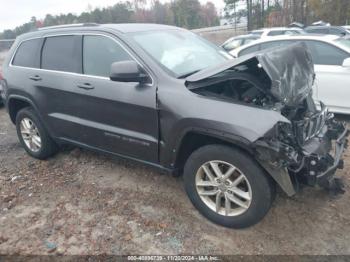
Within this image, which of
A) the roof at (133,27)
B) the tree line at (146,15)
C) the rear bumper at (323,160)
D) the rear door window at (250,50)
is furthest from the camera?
the tree line at (146,15)

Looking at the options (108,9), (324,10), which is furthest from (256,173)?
(108,9)

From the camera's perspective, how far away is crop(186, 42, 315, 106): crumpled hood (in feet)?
9.27

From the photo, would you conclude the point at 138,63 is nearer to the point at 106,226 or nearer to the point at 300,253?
the point at 106,226

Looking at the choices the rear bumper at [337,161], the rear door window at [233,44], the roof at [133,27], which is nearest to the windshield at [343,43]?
the rear bumper at [337,161]

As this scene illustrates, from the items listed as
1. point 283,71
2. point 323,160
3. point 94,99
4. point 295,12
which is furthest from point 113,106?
point 295,12

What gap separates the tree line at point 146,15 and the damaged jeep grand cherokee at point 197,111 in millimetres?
41648

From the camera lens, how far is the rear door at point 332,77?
5.49 meters

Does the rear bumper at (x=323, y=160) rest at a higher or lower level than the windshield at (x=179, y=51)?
lower

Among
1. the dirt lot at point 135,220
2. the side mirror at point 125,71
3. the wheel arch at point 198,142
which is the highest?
the side mirror at point 125,71

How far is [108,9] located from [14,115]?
5337cm

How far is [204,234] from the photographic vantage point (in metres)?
3.12

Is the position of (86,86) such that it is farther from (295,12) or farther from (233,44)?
(295,12)

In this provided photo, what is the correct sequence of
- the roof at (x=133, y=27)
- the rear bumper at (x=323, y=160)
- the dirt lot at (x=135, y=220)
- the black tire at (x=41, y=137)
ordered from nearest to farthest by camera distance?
the rear bumper at (x=323, y=160)
the dirt lot at (x=135, y=220)
the roof at (x=133, y=27)
the black tire at (x=41, y=137)

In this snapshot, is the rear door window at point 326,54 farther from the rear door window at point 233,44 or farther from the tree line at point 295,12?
the tree line at point 295,12
